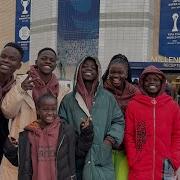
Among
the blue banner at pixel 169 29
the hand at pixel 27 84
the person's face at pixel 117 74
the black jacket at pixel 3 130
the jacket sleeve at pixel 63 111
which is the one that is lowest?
the black jacket at pixel 3 130

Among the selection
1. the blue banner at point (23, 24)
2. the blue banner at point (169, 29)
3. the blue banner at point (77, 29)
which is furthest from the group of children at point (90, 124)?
the blue banner at point (23, 24)

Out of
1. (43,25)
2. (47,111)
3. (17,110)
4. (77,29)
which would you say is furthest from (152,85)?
(43,25)

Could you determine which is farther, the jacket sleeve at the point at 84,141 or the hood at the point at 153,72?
the hood at the point at 153,72

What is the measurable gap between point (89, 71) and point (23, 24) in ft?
74.3

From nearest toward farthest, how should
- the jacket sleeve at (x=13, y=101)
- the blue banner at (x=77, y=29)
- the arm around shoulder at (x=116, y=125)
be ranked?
the jacket sleeve at (x=13, y=101), the arm around shoulder at (x=116, y=125), the blue banner at (x=77, y=29)

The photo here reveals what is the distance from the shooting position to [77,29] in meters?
22.3

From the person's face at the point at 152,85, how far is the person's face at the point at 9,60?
123cm

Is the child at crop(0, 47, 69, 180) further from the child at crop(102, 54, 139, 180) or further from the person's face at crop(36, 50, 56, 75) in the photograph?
the child at crop(102, 54, 139, 180)

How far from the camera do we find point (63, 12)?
23109 millimetres

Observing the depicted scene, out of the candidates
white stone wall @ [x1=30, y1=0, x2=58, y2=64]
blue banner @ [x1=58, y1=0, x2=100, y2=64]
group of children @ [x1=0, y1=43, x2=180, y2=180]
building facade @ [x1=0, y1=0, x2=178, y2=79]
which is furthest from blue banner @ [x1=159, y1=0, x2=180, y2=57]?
group of children @ [x1=0, y1=43, x2=180, y2=180]

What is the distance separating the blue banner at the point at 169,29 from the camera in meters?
20.4

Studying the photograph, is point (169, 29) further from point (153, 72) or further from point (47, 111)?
point (47, 111)

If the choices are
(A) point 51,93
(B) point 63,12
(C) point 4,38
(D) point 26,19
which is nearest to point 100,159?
(A) point 51,93

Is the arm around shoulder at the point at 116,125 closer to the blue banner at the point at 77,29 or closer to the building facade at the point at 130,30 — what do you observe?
the building facade at the point at 130,30
